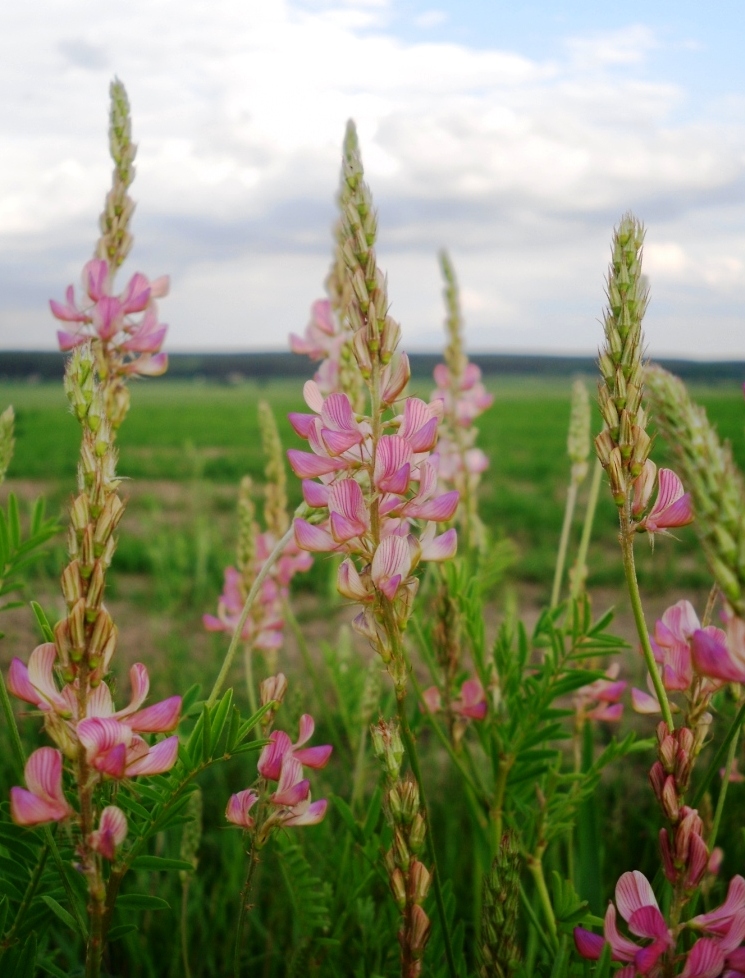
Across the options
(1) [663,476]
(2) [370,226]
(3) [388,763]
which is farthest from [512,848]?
(2) [370,226]

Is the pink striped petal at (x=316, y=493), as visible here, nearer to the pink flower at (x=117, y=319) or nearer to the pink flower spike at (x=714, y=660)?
the pink flower spike at (x=714, y=660)

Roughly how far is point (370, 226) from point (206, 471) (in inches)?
425

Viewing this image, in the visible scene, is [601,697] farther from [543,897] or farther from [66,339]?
[66,339]

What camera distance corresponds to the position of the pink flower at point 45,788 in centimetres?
82

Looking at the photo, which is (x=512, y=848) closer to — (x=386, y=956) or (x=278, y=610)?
(x=386, y=956)

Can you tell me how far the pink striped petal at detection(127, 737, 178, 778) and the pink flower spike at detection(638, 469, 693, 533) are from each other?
559mm

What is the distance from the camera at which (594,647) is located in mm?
1444

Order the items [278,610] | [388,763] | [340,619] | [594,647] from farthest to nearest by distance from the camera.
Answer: [340,619]
[278,610]
[594,647]
[388,763]

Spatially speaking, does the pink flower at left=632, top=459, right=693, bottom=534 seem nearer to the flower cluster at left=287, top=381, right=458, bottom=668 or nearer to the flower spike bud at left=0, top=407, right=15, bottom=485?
the flower cluster at left=287, top=381, right=458, bottom=668

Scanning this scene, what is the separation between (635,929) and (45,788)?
0.61 meters

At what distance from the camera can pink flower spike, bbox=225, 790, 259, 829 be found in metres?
1.05

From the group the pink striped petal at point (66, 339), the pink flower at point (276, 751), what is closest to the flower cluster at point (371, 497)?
the pink flower at point (276, 751)

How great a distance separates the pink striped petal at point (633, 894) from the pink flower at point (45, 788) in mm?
571

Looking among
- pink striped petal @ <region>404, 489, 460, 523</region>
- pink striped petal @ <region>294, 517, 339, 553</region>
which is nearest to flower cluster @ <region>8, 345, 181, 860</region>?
pink striped petal @ <region>294, 517, 339, 553</region>
